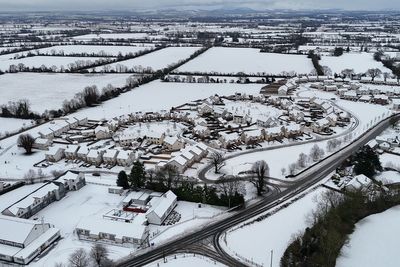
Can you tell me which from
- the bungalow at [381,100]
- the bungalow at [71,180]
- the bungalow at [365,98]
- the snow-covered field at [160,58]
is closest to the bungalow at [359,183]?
the bungalow at [71,180]

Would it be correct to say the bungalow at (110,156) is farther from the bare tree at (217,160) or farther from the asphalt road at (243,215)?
the asphalt road at (243,215)

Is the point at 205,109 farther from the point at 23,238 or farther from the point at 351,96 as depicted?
the point at 23,238

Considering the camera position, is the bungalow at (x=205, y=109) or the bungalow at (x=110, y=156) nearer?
the bungalow at (x=110, y=156)

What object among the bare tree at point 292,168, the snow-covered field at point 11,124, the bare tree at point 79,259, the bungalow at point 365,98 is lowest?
the bare tree at point 79,259

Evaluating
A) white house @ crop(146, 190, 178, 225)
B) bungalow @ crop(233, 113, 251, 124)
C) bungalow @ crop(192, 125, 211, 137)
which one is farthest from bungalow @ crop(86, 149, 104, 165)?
bungalow @ crop(233, 113, 251, 124)

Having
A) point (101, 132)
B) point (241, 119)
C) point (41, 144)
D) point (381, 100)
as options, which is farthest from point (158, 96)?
point (381, 100)
